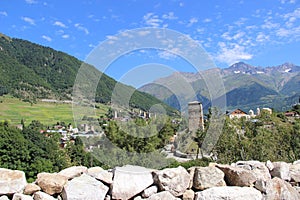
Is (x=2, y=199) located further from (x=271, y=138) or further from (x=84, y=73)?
(x=271, y=138)

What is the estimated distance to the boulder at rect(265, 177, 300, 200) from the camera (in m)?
4.59

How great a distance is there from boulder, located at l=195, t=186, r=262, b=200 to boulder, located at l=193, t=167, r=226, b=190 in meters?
0.17

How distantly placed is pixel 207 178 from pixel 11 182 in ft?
8.96

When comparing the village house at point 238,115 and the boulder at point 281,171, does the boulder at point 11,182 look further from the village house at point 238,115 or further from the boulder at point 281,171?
the village house at point 238,115

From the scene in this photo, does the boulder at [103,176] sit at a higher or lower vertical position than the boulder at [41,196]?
higher

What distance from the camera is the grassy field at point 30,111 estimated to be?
84.4 meters

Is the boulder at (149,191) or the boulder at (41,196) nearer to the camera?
the boulder at (41,196)

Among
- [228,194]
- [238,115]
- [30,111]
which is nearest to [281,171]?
[228,194]

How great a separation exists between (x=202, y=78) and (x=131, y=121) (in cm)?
159

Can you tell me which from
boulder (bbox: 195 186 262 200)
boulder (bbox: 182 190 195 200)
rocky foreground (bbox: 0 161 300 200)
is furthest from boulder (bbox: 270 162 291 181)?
boulder (bbox: 182 190 195 200)

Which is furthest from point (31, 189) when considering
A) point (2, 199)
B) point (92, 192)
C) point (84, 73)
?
point (84, 73)

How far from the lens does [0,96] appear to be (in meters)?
115

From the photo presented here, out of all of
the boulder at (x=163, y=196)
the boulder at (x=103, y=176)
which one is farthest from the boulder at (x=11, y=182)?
the boulder at (x=163, y=196)

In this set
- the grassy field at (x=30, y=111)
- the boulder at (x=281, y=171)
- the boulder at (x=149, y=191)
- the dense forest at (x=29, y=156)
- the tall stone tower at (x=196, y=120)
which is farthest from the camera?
the grassy field at (x=30, y=111)
